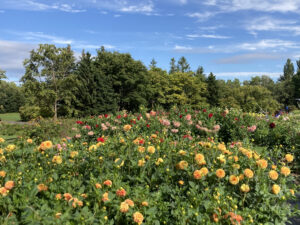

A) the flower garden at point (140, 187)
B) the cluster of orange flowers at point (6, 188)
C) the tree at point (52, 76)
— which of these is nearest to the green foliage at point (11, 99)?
the tree at point (52, 76)

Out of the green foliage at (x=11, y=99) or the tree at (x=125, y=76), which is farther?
the green foliage at (x=11, y=99)

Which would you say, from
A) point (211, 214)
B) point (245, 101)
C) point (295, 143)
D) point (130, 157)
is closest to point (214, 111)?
point (295, 143)

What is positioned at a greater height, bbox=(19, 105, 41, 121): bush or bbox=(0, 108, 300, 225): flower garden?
bbox=(0, 108, 300, 225): flower garden

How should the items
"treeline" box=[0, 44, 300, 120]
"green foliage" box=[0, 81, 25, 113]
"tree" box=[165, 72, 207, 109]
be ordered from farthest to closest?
"green foliage" box=[0, 81, 25, 113] → "tree" box=[165, 72, 207, 109] → "treeline" box=[0, 44, 300, 120]

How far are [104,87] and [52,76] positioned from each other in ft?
25.8

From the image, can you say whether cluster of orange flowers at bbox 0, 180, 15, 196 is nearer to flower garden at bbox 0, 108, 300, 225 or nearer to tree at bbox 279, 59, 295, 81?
flower garden at bbox 0, 108, 300, 225

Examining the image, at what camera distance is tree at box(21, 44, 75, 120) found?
31484mm

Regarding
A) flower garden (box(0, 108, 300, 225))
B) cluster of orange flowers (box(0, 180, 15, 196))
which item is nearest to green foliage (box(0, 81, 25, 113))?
flower garden (box(0, 108, 300, 225))

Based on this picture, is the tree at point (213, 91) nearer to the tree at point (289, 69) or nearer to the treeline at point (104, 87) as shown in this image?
the treeline at point (104, 87)

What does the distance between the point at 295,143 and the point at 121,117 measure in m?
4.38

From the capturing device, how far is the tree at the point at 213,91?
3885cm

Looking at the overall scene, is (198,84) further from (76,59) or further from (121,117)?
(121,117)

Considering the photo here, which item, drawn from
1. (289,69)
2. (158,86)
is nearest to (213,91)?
(158,86)

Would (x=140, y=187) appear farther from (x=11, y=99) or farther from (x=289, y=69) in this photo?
(x=289, y=69)
